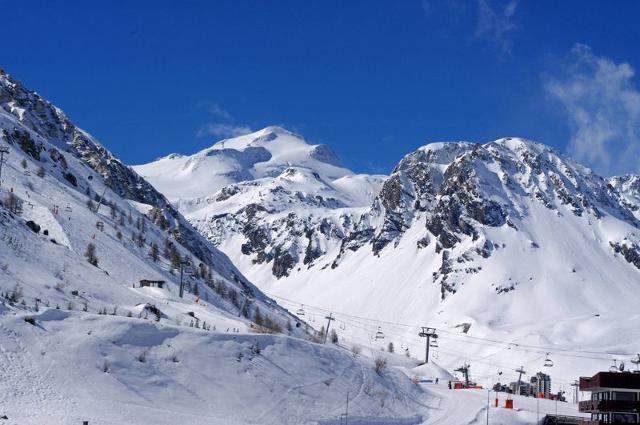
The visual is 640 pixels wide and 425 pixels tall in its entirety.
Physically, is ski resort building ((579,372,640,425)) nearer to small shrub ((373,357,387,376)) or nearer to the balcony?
the balcony

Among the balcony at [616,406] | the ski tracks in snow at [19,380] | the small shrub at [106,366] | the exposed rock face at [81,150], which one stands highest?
the exposed rock face at [81,150]

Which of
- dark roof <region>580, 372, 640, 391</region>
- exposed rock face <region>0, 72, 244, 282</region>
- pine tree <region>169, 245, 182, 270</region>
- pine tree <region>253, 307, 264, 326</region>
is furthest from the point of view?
exposed rock face <region>0, 72, 244, 282</region>

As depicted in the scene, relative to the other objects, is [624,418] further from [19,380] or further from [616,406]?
[19,380]

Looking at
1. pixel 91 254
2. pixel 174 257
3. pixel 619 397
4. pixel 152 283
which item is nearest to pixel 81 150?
pixel 174 257

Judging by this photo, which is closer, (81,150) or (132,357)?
(132,357)

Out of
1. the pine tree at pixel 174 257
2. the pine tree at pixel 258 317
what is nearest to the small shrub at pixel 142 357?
the pine tree at pixel 258 317

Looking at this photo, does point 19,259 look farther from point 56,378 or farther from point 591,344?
point 591,344

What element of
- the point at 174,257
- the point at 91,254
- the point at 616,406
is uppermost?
the point at 174,257

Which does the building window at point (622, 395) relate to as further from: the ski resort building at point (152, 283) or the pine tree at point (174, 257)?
the pine tree at point (174, 257)

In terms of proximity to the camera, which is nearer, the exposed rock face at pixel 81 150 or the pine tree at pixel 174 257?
the pine tree at pixel 174 257

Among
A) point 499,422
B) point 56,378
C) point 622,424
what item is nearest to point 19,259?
point 56,378

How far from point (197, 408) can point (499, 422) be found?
28.4 m

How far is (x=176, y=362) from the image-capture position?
4553 centimetres

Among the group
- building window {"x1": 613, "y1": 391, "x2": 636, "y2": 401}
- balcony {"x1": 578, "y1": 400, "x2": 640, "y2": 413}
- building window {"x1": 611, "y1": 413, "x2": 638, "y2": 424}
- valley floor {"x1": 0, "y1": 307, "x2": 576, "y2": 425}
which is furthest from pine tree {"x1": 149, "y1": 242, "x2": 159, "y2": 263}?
building window {"x1": 611, "y1": 413, "x2": 638, "y2": 424}
